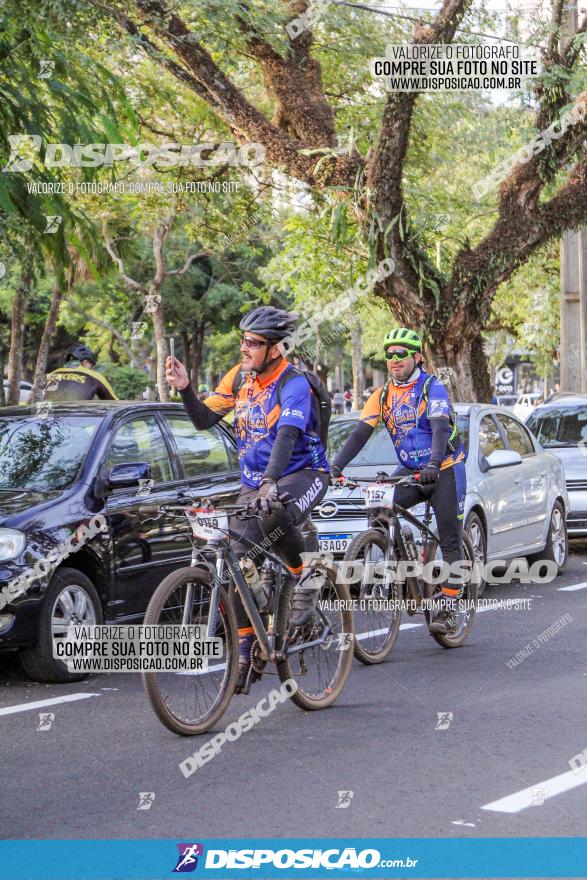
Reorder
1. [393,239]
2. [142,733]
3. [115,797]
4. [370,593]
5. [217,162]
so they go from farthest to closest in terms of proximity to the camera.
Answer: [217,162], [393,239], [370,593], [142,733], [115,797]

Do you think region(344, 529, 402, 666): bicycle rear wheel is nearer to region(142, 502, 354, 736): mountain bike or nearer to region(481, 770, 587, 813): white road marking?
region(142, 502, 354, 736): mountain bike

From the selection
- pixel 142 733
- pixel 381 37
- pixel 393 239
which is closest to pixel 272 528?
pixel 142 733

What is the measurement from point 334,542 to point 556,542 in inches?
121

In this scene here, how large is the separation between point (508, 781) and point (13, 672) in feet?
12.4

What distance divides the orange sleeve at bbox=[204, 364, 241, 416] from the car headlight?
56.4 inches

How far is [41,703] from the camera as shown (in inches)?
282

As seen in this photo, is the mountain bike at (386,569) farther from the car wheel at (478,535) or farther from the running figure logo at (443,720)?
the car wheel at (478,535)

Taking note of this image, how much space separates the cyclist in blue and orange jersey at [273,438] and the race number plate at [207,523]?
8.2 inches

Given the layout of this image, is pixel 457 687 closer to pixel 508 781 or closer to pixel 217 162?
pixel 508 781

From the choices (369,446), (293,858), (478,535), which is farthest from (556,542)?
(293,858)

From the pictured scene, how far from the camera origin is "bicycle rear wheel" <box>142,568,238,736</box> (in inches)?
233

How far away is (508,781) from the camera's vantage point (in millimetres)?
5406

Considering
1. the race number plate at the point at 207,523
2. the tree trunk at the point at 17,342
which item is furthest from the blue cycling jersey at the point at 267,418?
the tree trunk at the point at 17,342

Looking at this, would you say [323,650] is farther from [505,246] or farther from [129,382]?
[129,382]
